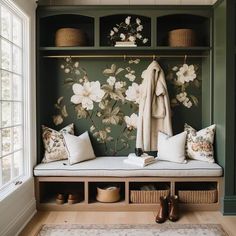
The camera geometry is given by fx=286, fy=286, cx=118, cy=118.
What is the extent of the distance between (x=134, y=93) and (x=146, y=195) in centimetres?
125

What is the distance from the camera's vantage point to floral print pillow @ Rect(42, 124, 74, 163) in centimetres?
329

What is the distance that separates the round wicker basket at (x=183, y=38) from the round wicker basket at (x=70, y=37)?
1.09 m

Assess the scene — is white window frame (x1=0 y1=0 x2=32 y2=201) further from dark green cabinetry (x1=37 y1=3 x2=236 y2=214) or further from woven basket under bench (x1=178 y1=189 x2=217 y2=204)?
woven basket under bench (x1=178 y1=189 x2=217 y2=204)

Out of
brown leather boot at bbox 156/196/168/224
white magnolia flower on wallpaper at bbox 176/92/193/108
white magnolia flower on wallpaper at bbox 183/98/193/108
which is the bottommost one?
brown leather boot at bbox 156/196/168/224

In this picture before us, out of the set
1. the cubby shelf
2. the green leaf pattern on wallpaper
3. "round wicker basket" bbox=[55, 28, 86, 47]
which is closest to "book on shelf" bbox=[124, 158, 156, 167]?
the cubby shelf

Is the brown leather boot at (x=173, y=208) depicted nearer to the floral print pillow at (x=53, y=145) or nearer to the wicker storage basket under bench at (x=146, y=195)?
the wicker storage basket under bench at (x=146, y=195)

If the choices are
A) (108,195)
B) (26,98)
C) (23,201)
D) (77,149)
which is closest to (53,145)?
(77,149)

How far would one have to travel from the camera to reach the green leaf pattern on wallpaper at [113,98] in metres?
3.59

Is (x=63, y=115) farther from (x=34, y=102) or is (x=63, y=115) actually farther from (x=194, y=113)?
(x=194, y=113)

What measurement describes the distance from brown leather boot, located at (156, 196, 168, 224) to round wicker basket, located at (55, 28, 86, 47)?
1973 mm

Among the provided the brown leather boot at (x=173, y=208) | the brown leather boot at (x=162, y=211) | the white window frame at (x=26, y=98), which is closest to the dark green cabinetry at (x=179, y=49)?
the white window frame at (x=26, y=98)

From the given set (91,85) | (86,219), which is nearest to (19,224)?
(86,219)

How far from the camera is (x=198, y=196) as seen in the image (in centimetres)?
314

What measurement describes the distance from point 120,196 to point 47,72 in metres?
1.76
